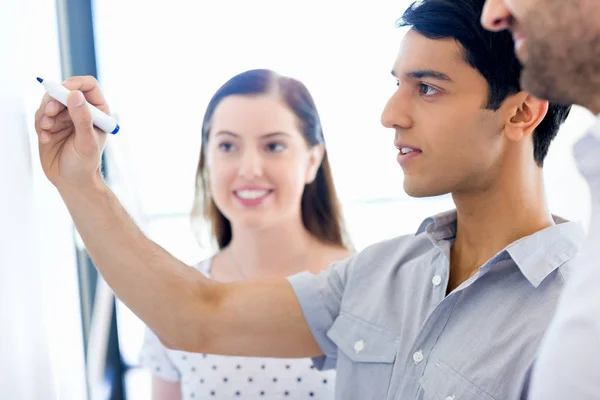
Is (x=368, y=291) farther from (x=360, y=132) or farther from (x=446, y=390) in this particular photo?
(x=360, y=132)

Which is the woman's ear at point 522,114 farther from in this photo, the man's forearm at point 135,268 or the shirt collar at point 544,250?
the man's forearm at point 135,268

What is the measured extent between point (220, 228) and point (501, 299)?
0.75m

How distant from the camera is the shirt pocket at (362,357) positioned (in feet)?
3.03

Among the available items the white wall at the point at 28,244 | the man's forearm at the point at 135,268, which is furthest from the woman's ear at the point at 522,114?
the white wall at the point at 28,244

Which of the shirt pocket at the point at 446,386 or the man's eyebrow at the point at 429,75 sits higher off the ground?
the man's eyebrow at the point at 429,75

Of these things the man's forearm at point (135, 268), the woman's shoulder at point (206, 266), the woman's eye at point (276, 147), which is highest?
the woman's eye at point (276, 147)

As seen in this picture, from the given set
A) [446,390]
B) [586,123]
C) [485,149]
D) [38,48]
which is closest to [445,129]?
[485,149]

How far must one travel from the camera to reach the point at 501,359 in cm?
79

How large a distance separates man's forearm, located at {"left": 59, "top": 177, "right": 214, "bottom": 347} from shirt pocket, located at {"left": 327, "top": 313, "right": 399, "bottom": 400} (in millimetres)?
205

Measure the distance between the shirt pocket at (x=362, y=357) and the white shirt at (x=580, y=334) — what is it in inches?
16.4

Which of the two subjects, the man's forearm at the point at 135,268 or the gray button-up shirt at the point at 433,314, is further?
the man's forearm at the point at 135,268

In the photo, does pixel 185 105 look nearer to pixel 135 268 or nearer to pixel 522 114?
pixel 135 268

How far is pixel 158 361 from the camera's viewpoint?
4.45ft

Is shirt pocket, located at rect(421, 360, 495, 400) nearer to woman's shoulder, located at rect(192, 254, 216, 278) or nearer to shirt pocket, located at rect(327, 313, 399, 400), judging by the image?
shirt pocket, located at rect(327, 313, 399, 400)
